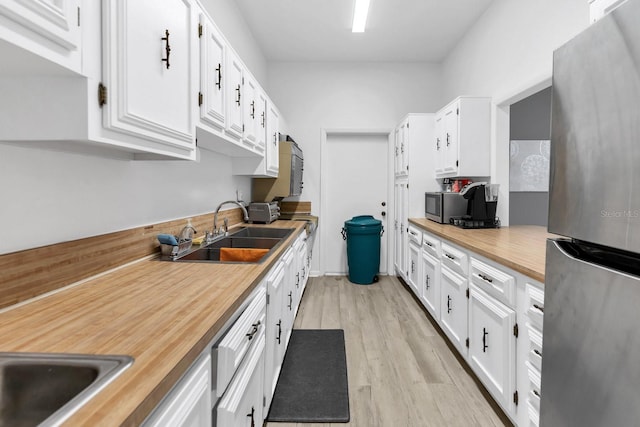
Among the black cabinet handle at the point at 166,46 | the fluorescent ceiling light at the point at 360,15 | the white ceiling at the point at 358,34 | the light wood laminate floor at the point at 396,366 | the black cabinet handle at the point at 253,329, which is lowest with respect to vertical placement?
A: the light wood laminate floor at the point at 396,366

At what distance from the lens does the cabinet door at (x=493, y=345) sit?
165 cm

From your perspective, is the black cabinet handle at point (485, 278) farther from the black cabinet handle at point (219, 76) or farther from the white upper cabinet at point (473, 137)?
the black cabinet handle at point (219, 76)

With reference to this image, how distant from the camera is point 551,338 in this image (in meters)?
0.95

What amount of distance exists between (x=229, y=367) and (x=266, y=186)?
114 inches

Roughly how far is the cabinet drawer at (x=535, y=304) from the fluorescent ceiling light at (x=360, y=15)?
2.74 metres

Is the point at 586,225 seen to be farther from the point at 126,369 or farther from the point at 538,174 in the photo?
the point at 538,174

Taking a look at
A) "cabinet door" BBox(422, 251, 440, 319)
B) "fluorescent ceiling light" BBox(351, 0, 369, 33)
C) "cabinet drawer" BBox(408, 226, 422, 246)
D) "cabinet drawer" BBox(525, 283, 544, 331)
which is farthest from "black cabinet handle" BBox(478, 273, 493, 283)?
"fluorescent ceiling light" BBox(351, 0, 369, 33)

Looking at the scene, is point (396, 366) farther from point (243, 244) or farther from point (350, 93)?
point (350, 93)

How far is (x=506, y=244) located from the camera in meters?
2.11

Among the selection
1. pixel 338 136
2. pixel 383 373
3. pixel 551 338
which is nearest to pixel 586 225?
pixel 551 338

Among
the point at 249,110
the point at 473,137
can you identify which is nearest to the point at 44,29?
the point at 249,110

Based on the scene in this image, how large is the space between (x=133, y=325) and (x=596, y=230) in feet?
3.73

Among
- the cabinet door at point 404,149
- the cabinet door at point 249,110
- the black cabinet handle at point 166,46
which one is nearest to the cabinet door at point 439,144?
the cabinet door at point 404,149

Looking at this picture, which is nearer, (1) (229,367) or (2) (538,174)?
(1) (229,367)
